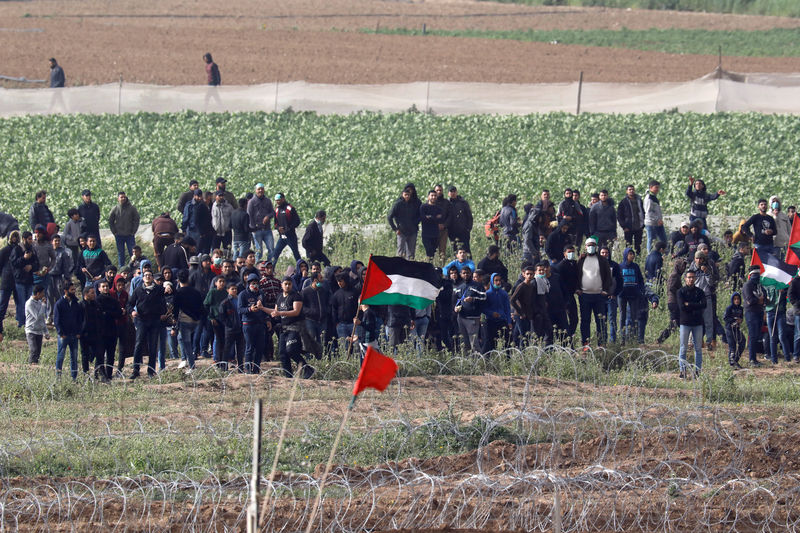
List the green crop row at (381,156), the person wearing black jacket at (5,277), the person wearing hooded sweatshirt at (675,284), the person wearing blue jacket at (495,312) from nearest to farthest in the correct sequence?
the person wearing blue jacket at (495,312), the person wearing hooded sweatshirt at (675,284), the person wearing black jacket at (5,277), the green crop row at (381,156)

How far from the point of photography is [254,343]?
54.8 feet

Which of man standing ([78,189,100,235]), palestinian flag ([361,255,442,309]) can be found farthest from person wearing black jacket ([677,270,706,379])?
man standing ([78,189,100,235])

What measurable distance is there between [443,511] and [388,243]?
12895 mm

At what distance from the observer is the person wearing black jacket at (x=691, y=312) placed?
16984 millimetres

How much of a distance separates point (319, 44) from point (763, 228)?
3746 centimetres

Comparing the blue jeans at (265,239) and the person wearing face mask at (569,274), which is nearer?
the person wearing face mask at (569,274)

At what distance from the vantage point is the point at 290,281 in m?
16.5

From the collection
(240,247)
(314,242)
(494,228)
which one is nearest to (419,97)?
(494,228)

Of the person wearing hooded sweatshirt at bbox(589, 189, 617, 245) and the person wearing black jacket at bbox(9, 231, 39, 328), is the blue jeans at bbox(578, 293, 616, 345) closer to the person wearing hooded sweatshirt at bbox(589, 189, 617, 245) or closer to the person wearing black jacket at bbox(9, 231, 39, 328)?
the person wearing hooded sweatshirt at bbox(589, 189, 617, 245)

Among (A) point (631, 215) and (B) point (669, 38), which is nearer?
(A) point (631, 215)

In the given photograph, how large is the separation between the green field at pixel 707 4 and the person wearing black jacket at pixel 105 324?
2369 inches

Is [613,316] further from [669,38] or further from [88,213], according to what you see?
[669,38]

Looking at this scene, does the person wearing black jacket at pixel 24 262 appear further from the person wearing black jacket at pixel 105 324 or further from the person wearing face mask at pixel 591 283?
the person wearing face mask at pixel 591 283

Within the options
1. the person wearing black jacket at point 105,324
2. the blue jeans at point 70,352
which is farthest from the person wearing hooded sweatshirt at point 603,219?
the blue jeans at point 70,352
